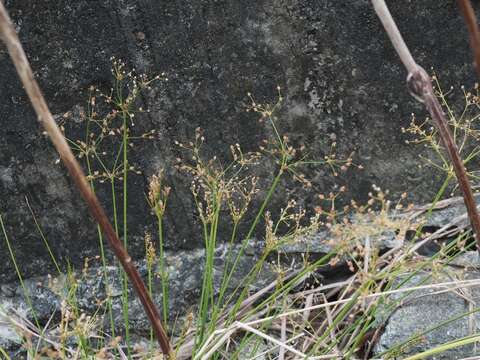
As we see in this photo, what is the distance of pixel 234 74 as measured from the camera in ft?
5.72

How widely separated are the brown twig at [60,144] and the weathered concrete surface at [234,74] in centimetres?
86

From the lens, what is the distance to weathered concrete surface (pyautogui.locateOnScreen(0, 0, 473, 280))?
170 centimetres

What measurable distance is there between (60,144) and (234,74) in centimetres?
95

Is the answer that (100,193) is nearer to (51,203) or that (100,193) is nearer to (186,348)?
(51,203)

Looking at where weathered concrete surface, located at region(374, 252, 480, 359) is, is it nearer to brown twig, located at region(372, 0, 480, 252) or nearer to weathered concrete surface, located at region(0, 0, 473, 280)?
weathered concrete surface, located at region(0, 0, 473, 280)

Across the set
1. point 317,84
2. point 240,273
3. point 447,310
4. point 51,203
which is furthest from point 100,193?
point 447,310

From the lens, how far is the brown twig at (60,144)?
0.77 metres

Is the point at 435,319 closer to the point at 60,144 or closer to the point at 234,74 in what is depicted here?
the point at 234,74

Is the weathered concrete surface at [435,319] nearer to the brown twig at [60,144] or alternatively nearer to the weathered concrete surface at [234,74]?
the weathered concrete surface at [234,74]

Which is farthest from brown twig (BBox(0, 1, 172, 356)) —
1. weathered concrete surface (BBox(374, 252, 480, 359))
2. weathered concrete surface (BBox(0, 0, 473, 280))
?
weathered concrete surface (BBox(0, 0, 473, 280))

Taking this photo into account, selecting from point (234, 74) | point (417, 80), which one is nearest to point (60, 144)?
point (417, 80)

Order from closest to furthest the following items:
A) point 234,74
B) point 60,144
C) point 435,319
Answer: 1. point 60,144
2. point 435,319
3. point 234,74

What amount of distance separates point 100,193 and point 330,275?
0.65 m

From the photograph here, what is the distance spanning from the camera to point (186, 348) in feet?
5.80
